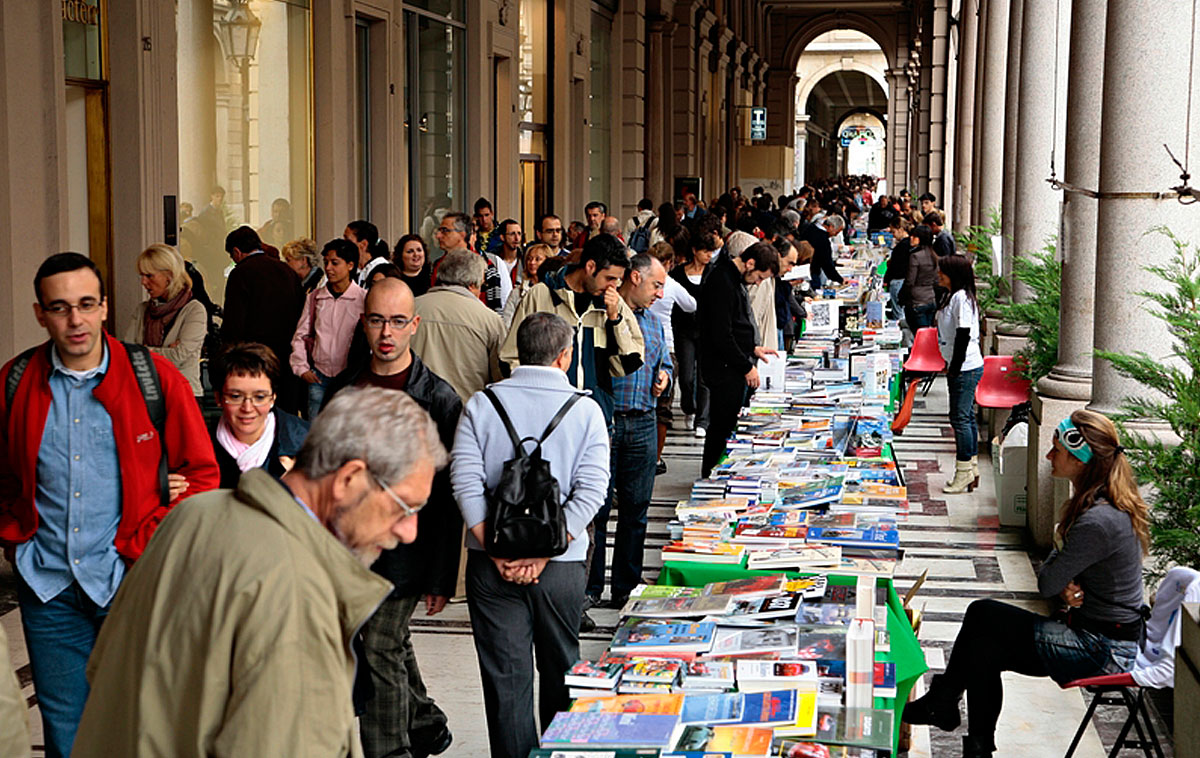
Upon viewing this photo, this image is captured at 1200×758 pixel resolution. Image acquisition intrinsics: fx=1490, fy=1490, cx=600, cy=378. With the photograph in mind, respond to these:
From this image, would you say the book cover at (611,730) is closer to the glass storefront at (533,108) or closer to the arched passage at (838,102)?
the glass storefront at (533,108)

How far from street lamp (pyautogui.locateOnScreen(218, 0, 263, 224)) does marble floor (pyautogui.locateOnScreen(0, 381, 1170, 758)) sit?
14.0ft

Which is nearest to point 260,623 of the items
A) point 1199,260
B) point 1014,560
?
point 1199,260

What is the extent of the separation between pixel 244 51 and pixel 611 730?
9.95 meters

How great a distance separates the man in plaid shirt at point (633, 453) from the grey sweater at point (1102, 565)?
2.41 m

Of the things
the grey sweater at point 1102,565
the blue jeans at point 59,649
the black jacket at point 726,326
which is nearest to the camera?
the blue jeans at point 59,649

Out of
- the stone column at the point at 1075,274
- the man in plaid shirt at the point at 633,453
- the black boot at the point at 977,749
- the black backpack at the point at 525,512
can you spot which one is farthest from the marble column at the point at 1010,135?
the black backpack at the point at 525,512

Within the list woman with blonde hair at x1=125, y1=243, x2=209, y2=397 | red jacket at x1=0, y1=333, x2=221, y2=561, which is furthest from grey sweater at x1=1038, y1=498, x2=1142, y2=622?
woman with blonde hair at x1=125, y1=243, x2=209, y2=397

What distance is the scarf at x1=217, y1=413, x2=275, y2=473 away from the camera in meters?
4.79

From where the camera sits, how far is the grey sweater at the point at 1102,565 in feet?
16.9

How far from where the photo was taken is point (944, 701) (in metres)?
5.38

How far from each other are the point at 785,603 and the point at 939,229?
13.4 meters

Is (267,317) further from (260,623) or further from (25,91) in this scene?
(260,623)

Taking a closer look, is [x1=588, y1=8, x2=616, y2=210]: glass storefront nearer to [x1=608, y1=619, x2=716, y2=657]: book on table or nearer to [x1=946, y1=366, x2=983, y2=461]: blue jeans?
[x1=946, y1=366, x2=983, y2=461]: blue jeans

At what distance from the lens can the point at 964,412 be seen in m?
10.6
